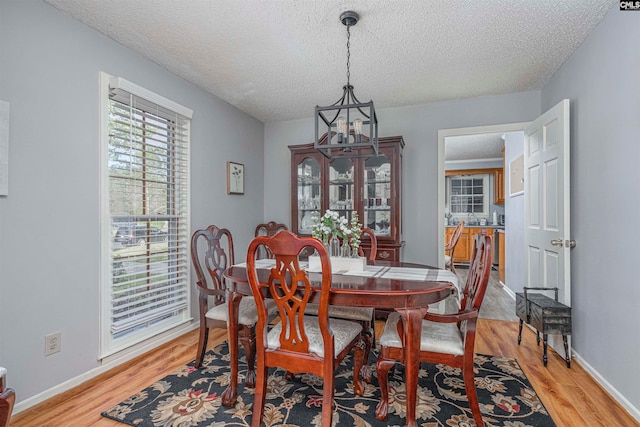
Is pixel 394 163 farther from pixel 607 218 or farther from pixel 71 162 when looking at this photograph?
pixel 71 162

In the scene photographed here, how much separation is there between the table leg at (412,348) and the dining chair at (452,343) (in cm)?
10

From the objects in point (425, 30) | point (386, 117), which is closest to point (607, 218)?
point (425, 30)

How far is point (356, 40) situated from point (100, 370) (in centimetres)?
305

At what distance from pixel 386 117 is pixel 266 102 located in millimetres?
1464

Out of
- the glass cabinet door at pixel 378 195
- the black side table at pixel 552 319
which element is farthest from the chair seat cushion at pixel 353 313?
the glass cabinet door at pixel 378 195

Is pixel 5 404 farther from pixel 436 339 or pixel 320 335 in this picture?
pixel 436 339

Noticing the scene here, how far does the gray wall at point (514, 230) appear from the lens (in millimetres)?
4301

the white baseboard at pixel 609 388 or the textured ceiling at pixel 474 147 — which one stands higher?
the textured ceiling at pixel 474 147

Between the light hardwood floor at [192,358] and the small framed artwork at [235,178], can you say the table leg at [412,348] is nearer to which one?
the light hardwood floor at [192,358]

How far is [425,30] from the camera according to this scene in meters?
2.39

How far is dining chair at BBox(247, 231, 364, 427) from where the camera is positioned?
1619 mm

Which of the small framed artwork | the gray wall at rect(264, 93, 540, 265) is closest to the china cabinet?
the gray wall at rect(264, 93, 540, 265)

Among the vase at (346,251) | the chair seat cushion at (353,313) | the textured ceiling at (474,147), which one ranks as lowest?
the chair seat cushion at (353,313)

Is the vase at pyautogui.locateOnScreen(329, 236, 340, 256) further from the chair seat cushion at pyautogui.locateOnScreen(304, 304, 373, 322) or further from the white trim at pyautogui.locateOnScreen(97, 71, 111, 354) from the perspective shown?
the white trim at pyautogui.locateOnScreen(97, 71, 111, 354)
